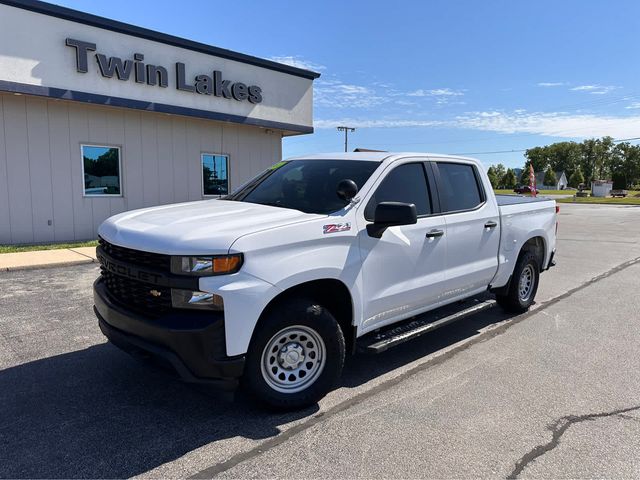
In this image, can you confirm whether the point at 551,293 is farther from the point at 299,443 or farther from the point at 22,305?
the point at 22,305

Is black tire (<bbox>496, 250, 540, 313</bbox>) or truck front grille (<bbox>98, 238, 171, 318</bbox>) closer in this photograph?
truck front grille (<bbox>98, 238, 171, 318</bbox>)

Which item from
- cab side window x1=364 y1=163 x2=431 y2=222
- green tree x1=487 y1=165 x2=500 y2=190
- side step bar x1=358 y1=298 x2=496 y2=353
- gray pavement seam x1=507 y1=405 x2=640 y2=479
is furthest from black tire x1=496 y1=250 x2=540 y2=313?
green tree x1=487 y1=165 x2=500 y2=190

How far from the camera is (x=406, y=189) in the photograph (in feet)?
14.2

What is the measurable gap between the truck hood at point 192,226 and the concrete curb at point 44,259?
575 cm

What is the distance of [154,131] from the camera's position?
503 inches

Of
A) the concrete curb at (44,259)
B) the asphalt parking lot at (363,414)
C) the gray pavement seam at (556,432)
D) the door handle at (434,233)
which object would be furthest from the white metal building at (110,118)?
the gray pavement seam at (556,432)

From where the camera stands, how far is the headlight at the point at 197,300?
295 centimetres

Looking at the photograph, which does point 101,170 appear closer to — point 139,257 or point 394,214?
point 139,257

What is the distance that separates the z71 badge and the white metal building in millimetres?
9447

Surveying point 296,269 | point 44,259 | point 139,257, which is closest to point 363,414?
point 296,269

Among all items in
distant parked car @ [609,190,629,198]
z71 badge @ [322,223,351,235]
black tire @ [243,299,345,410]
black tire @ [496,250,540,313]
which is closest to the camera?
black tire @ [243,299,345,410]

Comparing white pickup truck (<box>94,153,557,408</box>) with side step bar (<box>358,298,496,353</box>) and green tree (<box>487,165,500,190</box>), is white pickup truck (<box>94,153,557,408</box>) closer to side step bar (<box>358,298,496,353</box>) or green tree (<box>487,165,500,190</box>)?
side step bar (<box>358,298,496,353</box>)

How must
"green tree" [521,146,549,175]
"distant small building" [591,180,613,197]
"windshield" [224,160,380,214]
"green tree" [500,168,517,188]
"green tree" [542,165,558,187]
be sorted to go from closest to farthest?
"windshield" [224,160,380,214], "distant small building" [591,180,613,197], "green tree" [500,168,517,188], "green tree" [542,165,558,187], "green tree" [521,146,549,175]

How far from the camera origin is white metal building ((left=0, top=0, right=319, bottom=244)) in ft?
34.0
